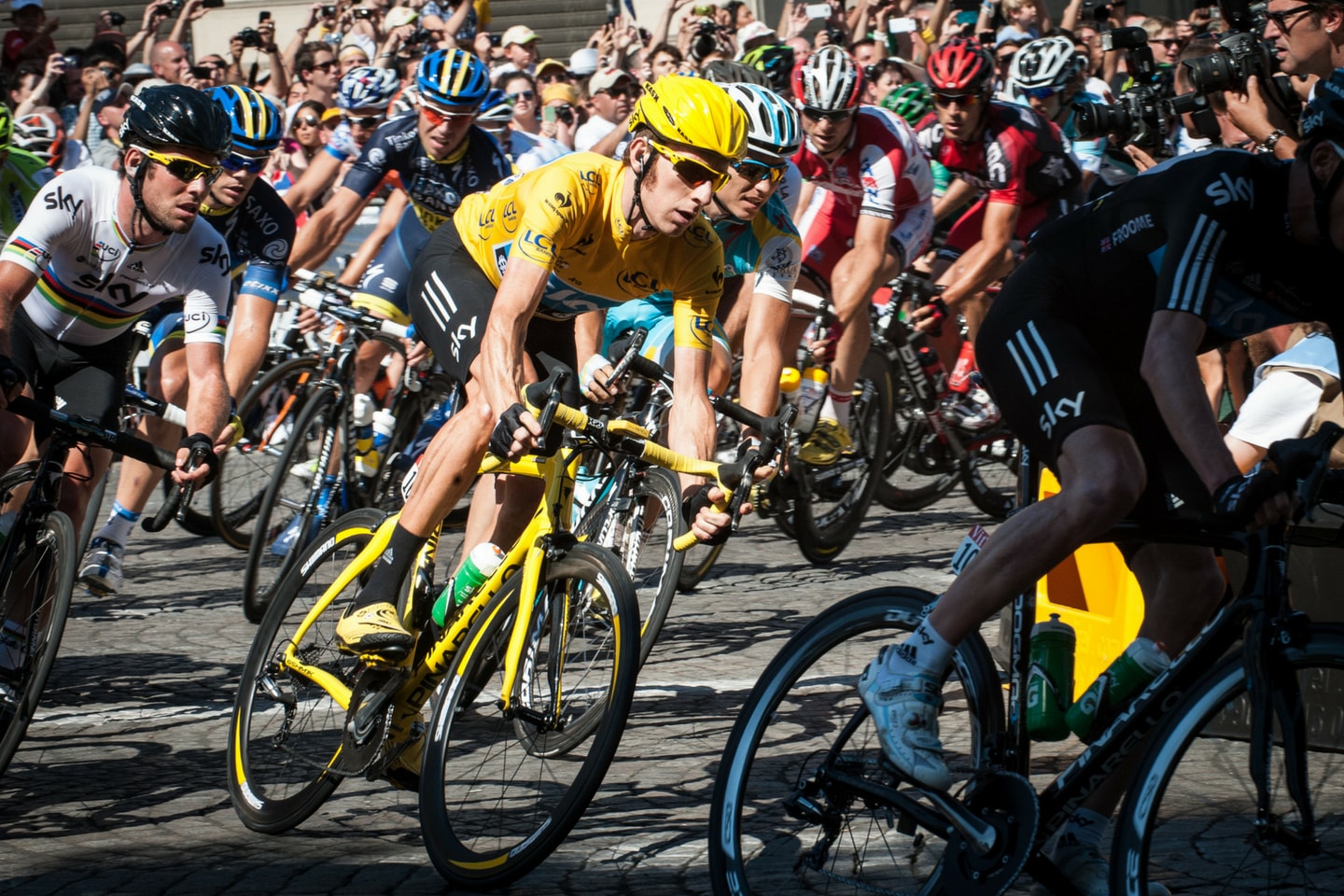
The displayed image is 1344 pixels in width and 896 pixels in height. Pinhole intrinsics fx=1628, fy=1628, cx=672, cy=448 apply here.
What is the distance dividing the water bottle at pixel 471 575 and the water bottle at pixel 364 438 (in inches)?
148

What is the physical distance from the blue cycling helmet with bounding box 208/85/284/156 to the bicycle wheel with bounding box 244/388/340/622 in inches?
47.1

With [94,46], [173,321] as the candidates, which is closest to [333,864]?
[173,321]

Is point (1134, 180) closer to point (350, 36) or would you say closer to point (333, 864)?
point (333, 864)

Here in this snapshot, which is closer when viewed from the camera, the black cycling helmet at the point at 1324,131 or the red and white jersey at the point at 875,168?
the black cycling helmet at the point at 1324,131

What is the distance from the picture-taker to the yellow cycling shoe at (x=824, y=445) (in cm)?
818

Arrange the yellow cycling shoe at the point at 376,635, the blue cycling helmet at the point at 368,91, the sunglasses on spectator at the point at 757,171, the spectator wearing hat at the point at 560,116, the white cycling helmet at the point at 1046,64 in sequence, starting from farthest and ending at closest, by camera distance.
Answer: the spectator wearing hat at the point at 560,116, the white cycling helmet at the point at 1046,64, the blue cycling helmet at the point at 368,91, the sunglasses on spectator at the point at 757,171, the yellow cycling shoe at the point at 376,635

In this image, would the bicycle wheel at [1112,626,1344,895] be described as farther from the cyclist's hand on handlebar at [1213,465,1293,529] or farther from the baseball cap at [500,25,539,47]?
the baseball cap at [500,25,539,47]

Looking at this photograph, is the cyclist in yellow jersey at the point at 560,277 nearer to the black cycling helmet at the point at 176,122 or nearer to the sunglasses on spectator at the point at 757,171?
the black cycling helmet at the point at 176,122

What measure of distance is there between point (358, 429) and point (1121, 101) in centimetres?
426

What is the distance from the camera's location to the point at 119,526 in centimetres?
661

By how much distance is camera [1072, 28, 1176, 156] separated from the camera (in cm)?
824

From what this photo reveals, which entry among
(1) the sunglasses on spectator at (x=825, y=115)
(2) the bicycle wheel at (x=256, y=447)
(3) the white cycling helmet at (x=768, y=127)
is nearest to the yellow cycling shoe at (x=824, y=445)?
(1) the sunglasses on spectator at (x=825, y=115)

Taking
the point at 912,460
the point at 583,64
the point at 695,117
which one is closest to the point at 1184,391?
the point at 695,117

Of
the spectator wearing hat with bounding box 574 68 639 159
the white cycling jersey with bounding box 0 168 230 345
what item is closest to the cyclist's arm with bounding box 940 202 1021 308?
the spectator wearing hat with bounding box 574 68 639 159
